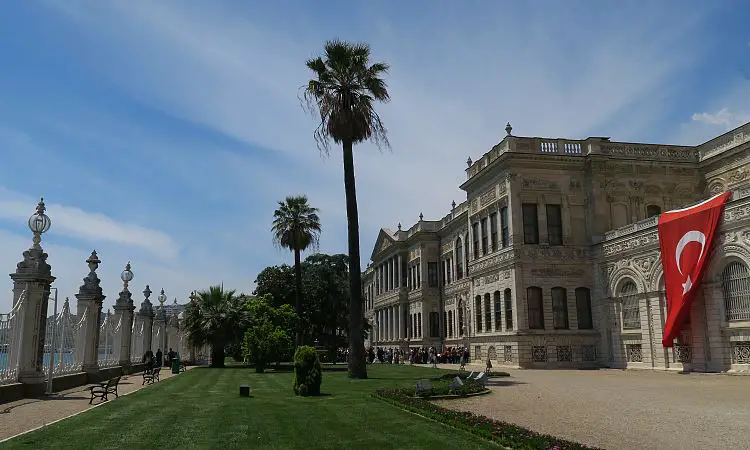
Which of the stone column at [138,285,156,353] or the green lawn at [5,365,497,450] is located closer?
the green lawn at [5,365,497,450]

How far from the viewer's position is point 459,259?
54125 millimetres

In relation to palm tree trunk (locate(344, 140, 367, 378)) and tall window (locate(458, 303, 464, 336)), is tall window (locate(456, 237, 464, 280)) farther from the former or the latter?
palm tree trunk (locate(344, 140, 367, 378))

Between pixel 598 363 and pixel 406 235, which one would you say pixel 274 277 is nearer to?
pixel 406 235

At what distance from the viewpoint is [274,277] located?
55906mm

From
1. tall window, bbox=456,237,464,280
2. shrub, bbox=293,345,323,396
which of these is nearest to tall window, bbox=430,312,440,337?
tall window, bbox=456,237,464,280

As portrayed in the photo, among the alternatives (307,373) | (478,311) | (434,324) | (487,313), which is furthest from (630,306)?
(434,324)

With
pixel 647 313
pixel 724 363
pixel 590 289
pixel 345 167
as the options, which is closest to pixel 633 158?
pixel 590 289

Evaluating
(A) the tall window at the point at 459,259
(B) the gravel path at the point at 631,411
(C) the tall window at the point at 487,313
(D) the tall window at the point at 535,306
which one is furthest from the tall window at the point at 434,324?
(B) the gravel path at the point at 631,411

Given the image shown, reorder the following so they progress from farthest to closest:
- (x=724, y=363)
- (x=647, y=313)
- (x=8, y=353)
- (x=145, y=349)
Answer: (x=145, y=349)
(x=647, y=313)
(x=724, y=363)
(x=8, y=353)

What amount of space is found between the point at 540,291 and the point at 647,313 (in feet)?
22.1

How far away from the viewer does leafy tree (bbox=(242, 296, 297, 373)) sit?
112 feet

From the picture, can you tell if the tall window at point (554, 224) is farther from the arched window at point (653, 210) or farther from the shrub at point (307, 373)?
the shrub at point (307, 373)

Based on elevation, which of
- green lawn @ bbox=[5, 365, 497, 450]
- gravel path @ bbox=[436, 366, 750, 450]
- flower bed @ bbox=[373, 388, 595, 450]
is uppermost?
flower bed @ bbox=[373, 388, 595, 450]

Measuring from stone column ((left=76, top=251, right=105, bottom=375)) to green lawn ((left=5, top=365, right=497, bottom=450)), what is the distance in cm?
783
